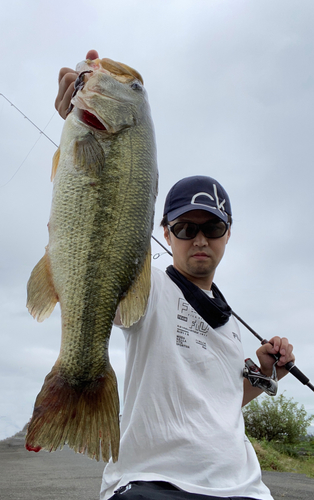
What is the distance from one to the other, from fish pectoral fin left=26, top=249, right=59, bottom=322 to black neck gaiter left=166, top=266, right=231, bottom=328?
1.11 meters

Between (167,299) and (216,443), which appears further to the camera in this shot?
(167,299)

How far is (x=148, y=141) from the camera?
206cm

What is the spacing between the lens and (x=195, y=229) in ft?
9.09

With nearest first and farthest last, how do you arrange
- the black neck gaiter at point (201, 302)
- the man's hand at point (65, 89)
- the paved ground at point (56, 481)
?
the man's hand at point (65, 89) < the black neck gaiter at point (201, 302) < the paved ground at point (56, 481)

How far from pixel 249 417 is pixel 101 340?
2311 cm

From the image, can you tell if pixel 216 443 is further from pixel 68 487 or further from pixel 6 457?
pixel 6 457

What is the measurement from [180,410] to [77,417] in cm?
70

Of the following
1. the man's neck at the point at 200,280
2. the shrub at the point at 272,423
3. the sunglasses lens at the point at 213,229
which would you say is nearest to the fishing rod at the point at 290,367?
the man's neck at the point at 200,280

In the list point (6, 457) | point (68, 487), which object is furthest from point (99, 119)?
point (6, 457)

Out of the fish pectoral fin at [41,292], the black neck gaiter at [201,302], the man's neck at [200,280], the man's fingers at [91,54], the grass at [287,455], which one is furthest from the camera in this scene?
the grass at [287,455]

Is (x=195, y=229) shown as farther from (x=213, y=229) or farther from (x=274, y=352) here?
(x=274, y=352)

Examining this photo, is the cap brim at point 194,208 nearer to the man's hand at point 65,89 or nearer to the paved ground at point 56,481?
the man's hand at point 65,89

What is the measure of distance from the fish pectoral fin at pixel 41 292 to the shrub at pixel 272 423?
22962 mm

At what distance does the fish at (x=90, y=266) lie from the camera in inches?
65.3
